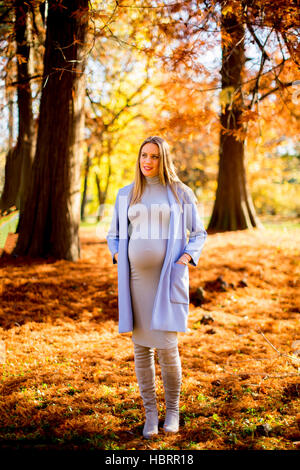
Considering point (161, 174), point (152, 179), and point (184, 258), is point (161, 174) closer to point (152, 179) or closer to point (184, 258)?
point (152, 179)

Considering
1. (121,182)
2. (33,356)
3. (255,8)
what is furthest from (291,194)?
(33,356)

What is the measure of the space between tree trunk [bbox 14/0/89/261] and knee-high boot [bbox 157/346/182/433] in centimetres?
446

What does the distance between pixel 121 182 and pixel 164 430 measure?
83.8 ft

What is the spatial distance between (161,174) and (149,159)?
14cm

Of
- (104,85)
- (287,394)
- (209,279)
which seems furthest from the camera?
(104,85)

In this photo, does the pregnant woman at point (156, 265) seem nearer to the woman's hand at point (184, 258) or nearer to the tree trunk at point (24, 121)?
the woman's hand at point (184, 258)

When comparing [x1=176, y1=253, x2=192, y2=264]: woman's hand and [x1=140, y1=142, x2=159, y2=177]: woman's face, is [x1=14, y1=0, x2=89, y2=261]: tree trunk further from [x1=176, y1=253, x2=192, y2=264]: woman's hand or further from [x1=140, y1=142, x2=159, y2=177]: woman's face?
[x1=176, y1=253, x2=192, y2=264]: woman's hand

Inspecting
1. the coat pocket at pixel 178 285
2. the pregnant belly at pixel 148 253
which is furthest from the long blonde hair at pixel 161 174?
the coat pocket at pixel 178 285

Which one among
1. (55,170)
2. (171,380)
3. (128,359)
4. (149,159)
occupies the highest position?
(55,170)

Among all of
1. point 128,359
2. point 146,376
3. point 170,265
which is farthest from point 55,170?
point 146,376

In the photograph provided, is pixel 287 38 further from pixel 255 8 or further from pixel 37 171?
pixel 37 171

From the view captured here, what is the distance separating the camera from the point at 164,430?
2752 millimetres

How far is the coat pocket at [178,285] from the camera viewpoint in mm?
2670

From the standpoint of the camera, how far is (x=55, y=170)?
6746 millimetres
